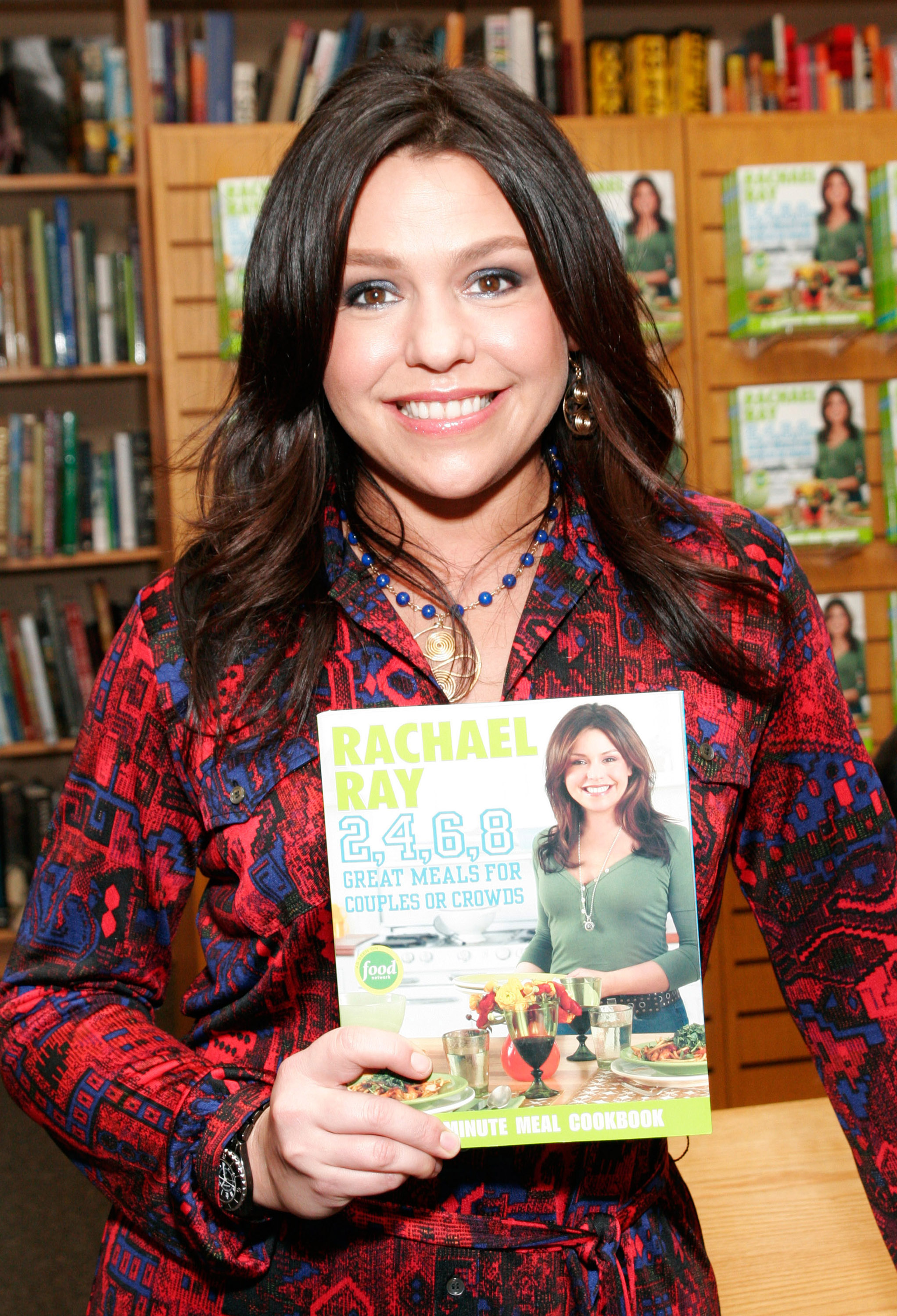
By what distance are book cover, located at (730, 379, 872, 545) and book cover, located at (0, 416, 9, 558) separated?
2291mm

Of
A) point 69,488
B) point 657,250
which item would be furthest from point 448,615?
point 69,488

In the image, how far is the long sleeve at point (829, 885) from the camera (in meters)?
1.01

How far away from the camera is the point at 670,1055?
802 mm

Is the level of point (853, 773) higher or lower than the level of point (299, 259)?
lower

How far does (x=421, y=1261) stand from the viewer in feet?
3.14

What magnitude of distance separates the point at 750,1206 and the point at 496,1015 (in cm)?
67

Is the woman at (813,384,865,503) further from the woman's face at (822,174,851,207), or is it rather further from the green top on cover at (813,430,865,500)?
the woman's face at (822,174,851,207)

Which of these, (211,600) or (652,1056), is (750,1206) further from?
(211,600)

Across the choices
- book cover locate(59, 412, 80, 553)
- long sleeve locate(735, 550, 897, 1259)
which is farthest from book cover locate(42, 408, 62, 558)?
long sleeve locate(735, 550, 897, 1259)

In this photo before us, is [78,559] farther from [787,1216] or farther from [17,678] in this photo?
[787,1216]

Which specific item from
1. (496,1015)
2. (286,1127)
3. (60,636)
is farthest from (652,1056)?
(60,636)

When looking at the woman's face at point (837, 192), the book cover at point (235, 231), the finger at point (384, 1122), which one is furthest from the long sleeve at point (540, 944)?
the woman's face at point (837, 192)

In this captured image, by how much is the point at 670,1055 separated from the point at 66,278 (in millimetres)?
3613

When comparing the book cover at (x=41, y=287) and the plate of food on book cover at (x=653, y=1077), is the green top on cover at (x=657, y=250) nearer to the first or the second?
the book cover at (x=41, y=287)
